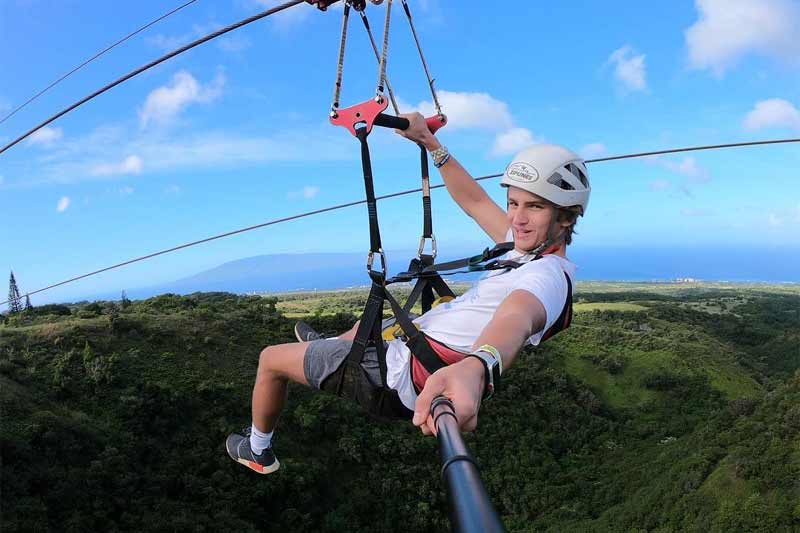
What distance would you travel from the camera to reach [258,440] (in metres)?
2.96

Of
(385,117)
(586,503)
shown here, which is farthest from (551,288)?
(586,503)

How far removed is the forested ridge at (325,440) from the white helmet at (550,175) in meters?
15.5

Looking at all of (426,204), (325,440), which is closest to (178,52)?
(426,204)

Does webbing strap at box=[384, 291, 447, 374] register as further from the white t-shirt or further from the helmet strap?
the helmet strap

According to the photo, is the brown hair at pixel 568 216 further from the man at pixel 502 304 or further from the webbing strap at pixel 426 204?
the webbing strap at pixel 426 204

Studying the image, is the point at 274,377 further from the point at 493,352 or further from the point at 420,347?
the point at 493,352

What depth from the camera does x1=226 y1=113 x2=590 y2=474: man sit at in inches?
71.2

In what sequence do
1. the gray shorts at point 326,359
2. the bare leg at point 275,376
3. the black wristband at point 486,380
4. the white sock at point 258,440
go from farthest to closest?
the white sock at point 258,440, the bare leg at point 275,376, the gray shorts at point 326,359, the black wristband at point 486,380

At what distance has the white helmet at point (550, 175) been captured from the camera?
2311 millimetres

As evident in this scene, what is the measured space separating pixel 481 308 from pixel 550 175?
625 millimetres

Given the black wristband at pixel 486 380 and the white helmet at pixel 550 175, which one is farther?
the white helmet at pixel 550 175

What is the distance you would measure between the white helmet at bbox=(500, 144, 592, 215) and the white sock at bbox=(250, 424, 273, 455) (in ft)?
5.78

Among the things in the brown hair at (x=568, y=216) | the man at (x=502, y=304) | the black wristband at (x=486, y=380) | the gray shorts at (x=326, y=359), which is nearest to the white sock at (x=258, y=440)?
the man at (x=502, y=304)

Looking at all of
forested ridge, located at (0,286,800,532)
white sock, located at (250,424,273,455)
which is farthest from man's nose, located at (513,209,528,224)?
forested ridge, located at (0,286,800,532)
